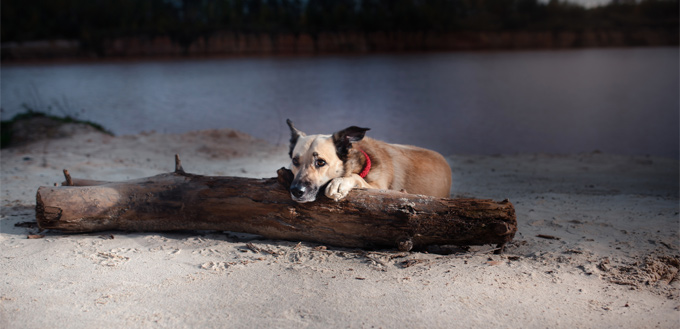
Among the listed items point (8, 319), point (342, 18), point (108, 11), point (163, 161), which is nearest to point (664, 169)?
point (163, 161)

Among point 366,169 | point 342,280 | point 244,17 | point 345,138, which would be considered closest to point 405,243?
point 342,280

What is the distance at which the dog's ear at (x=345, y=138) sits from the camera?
411 centimetres

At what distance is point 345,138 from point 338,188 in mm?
587

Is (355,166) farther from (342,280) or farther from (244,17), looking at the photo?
(244,17)

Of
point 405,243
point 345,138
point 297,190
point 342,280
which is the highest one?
point 345,138

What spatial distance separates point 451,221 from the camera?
3.61m

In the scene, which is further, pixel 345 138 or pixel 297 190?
pixel 345 138

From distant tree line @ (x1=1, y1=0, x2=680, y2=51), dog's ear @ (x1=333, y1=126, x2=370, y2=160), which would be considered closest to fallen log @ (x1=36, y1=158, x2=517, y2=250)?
dog's ear @ (x1=333, y1=126, x2=370, y2=160)

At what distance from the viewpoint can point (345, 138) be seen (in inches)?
163

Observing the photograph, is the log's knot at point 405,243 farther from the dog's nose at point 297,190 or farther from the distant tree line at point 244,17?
the distant tree line at point 244,17

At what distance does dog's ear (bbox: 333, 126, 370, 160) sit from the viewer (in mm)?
4105

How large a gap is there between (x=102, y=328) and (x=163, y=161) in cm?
612

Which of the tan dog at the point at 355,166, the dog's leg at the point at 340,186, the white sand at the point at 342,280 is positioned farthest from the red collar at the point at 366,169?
the white sand at the point at 342,280

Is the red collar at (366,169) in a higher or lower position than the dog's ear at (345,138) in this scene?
lower
